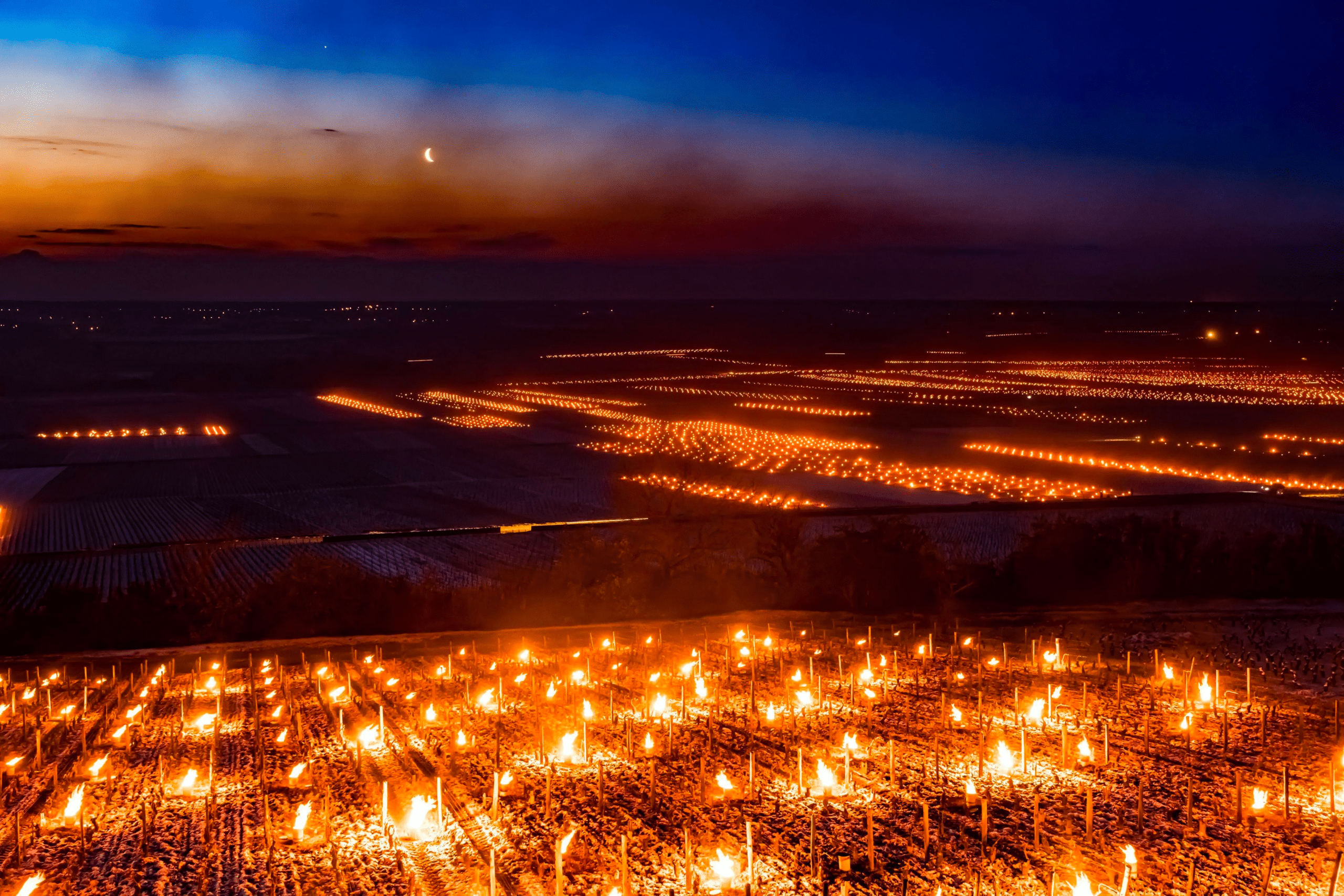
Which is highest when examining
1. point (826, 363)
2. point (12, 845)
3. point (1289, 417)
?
point (826, 363)

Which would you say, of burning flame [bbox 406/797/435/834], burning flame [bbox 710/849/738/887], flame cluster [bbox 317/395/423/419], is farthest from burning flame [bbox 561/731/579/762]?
flame cluster [bbox 317/395/423/419]

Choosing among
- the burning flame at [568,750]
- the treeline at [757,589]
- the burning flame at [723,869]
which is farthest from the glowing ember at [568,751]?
the treeline at [757,589]

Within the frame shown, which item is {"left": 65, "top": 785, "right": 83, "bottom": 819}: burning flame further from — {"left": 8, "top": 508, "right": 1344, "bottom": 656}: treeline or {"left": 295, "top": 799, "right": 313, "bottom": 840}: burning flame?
{"left": 8, "top": 508, "right": 1344, "bottom": 656}: treeline

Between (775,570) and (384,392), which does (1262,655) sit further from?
(384,392)

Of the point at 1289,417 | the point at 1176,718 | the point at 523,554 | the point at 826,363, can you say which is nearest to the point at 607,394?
the point at 826,363

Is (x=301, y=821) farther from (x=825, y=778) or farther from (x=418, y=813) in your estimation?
(x=825, y=778)

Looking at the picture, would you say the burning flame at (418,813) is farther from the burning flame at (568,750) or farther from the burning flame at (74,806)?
the burning flame at (74,806)
